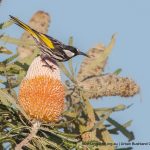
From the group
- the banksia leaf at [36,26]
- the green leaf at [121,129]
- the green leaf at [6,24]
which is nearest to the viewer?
the green leaf at [6,24]

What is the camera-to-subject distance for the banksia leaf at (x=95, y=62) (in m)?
9.45

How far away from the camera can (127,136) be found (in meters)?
8.16

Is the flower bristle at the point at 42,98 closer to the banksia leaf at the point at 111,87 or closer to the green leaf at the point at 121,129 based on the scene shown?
the green leaf at the point at 121,129

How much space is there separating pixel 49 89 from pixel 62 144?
22.7 inches

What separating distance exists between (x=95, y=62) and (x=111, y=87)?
2.00 feet

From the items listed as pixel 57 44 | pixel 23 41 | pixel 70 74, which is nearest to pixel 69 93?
pixel 70 74

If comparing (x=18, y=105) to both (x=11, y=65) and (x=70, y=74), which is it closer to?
(x=11, y=65)

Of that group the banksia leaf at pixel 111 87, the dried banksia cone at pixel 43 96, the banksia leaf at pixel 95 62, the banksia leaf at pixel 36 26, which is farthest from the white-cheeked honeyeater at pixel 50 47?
the banksia leaf at pixel 95 62

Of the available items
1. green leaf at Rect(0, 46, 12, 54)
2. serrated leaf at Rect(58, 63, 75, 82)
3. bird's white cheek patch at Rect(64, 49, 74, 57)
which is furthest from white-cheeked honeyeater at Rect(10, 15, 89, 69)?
serrated leaf at Rect(58, 63, 75, 82)

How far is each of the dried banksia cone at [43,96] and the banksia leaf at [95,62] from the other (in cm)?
264

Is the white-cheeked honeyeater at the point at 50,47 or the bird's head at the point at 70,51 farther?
the bird's head at the point at 70,51

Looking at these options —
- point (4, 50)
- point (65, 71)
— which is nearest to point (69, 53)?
point (4, 50)

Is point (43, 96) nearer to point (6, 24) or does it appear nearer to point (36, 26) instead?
point (6, 24)

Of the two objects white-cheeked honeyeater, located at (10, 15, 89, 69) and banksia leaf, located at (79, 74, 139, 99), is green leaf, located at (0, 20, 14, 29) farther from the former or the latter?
banksia leaf, located at (79, 74, 139, 99)
